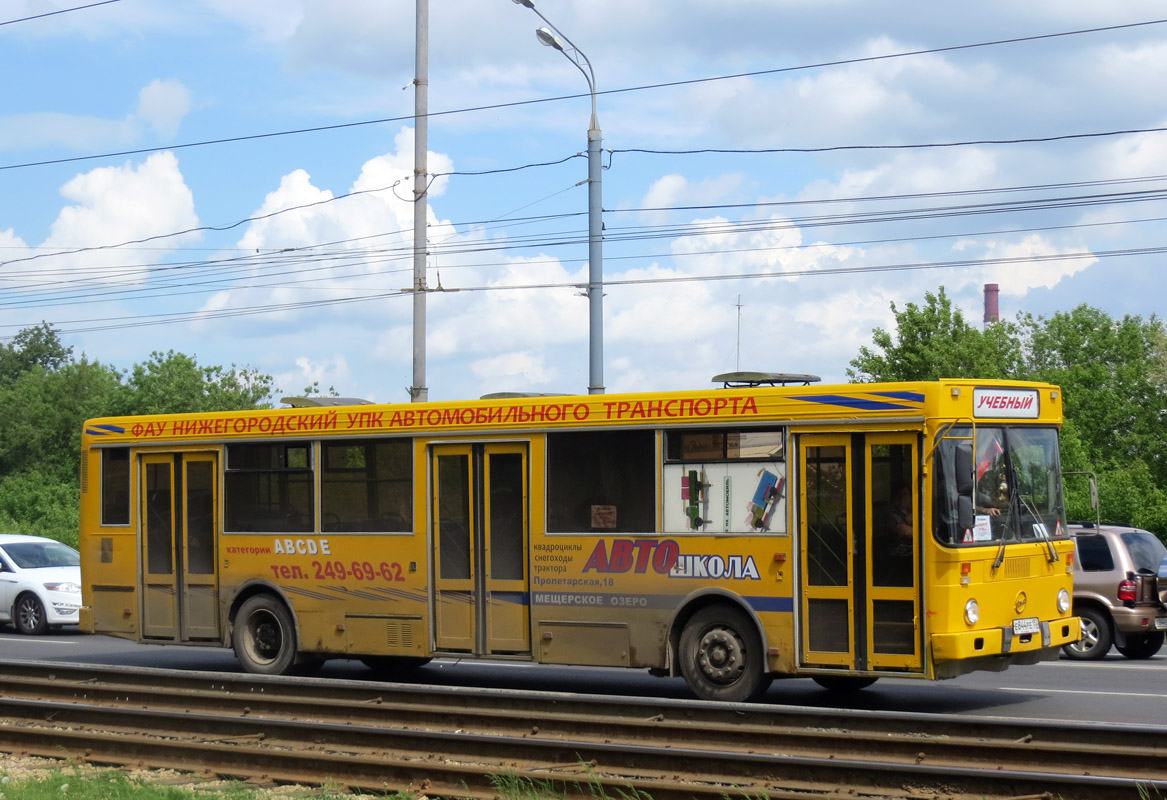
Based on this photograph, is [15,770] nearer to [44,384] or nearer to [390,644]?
[390,644]

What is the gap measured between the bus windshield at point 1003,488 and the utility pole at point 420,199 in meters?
11.4

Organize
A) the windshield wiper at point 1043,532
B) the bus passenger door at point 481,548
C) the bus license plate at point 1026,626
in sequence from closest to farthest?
the bus license plate at point 1026,626
the windshield wiper at point 1043,532
the bus passenger door at point 481,548

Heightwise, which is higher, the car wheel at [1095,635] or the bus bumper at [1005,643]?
the bus bumper at [1005,643]

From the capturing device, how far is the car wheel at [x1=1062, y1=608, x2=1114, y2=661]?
655 inches

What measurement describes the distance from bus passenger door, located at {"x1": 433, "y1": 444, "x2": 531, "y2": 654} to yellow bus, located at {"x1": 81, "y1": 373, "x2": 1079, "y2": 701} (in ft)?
0.07

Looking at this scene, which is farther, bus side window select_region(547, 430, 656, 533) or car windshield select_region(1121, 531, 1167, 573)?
car windshield select_region(1121, 531, 1167, 573)

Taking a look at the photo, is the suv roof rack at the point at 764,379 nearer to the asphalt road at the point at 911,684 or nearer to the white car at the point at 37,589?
the asphalt road at the point at 911,684

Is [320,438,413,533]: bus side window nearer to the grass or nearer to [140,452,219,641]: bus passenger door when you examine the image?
Answer: [140,452,219,641]: bus passenger door

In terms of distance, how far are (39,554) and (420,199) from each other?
30.4 feet

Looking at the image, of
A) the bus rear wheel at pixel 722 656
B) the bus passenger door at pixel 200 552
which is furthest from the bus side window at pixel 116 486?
the bus rear wheel at pixel 722 656

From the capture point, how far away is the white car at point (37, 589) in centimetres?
2206

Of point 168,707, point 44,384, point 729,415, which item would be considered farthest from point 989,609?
point 44,384

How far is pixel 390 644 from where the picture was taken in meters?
14.0

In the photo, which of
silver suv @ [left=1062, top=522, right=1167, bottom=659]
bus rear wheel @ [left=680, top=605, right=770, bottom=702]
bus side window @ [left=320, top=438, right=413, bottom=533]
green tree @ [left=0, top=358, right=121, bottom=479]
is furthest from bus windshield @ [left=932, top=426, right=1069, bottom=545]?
green tree @ [left=0, top=358, right=121, bottom=479]
